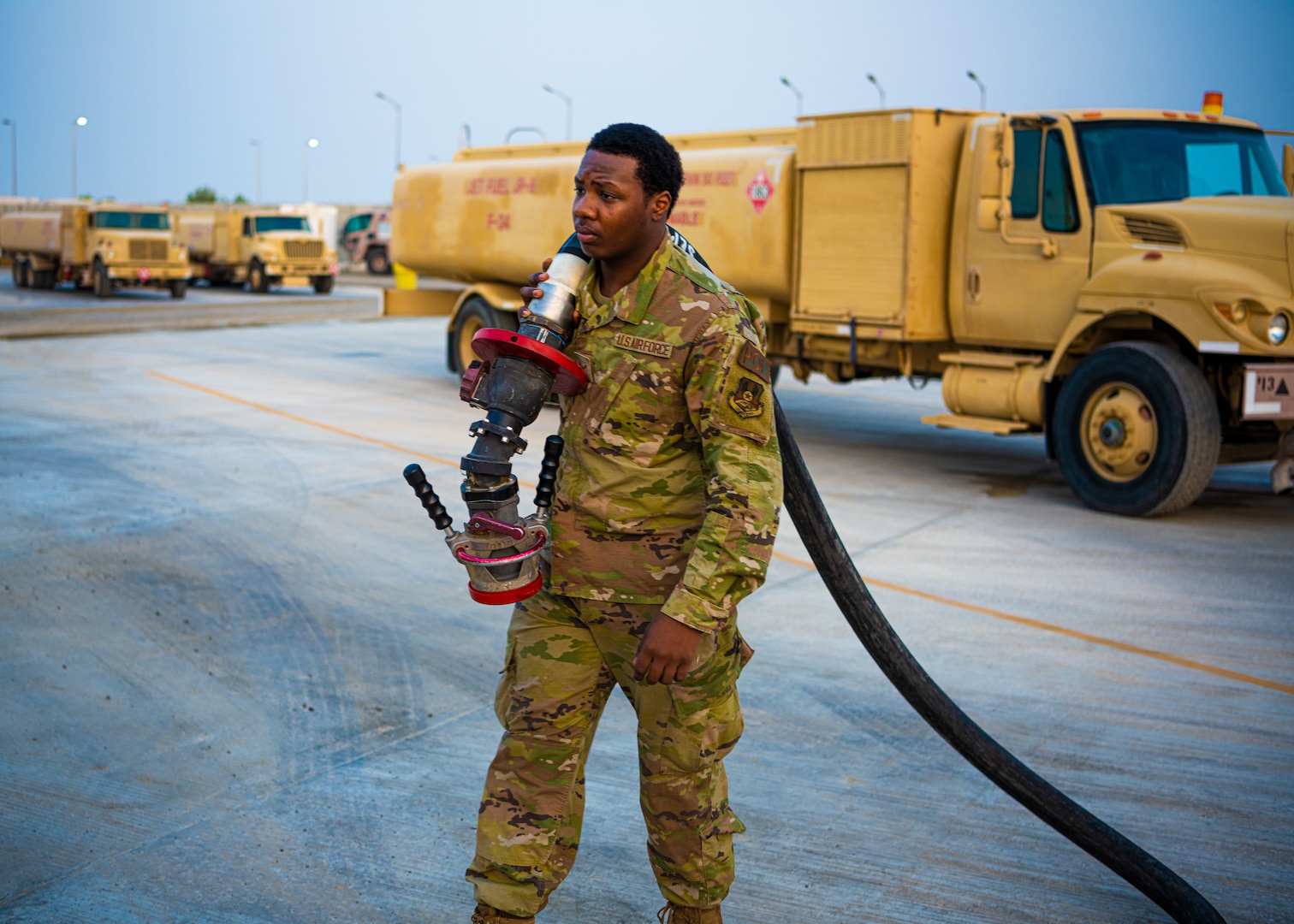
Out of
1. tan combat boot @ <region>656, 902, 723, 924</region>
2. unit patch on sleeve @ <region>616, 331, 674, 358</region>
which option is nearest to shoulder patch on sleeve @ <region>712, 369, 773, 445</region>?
unit patch on sleeve @ <region>616, 331, 674, 358</region>

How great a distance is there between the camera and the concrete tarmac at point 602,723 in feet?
11.6

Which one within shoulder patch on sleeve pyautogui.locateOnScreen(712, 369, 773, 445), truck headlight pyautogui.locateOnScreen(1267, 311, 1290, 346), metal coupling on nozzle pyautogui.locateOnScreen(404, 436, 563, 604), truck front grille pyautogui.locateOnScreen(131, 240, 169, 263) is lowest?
metal coupling on nozzle pyautogui.locateOnScreen(404, 436, 563, 604)

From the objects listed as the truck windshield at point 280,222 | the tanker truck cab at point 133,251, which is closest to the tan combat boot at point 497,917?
the tanker truck cab at point 133,251

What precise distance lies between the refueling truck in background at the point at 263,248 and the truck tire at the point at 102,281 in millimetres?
4257

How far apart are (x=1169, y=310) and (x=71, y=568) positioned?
22.8 feet

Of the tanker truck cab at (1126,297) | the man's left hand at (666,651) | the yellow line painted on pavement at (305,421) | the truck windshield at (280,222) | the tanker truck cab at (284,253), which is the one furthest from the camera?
the truck windshield at (280,222)

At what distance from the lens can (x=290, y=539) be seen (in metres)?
7.22

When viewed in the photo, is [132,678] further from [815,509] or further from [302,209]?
[302,209]

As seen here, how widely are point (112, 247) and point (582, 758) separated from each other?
95.0 feet

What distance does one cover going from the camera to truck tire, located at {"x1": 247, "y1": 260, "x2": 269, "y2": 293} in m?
32.5

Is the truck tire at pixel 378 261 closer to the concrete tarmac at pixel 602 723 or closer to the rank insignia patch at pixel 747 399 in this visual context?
the concrete tarmac at pixel 602 723

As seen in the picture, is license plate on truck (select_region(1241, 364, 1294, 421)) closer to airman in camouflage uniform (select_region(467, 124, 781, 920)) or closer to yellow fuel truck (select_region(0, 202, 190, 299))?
airman in camouflage uniform (select_region(467, 124, 781, 920))

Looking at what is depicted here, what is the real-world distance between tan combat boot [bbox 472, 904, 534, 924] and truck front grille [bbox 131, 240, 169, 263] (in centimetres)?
2884

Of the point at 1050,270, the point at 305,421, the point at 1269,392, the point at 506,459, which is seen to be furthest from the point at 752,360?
the point at 305,421
